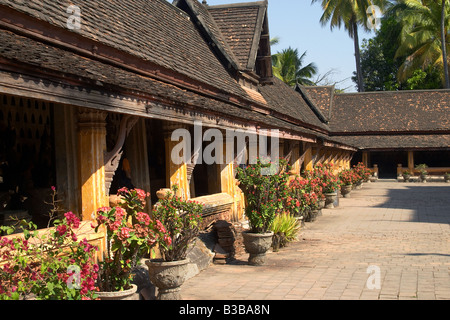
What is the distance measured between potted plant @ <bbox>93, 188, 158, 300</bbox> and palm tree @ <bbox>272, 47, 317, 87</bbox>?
49.3 m

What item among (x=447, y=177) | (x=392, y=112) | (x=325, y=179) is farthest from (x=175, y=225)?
(x=392, y=112)

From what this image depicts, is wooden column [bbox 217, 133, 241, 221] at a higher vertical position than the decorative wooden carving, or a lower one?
lower

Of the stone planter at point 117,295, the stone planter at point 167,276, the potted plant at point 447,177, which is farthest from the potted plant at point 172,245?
the potted plant at point 447,177

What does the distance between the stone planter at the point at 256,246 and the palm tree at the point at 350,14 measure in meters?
43.4

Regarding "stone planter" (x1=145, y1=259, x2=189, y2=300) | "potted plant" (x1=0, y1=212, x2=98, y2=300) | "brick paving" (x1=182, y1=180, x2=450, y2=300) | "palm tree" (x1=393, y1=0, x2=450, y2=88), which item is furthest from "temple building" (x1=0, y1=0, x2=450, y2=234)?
"palm tree" (x1=393, y1=0, x2=450, y2=88)

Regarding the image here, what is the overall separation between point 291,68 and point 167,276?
166 feet

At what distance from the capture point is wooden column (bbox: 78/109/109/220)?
694 centimetres

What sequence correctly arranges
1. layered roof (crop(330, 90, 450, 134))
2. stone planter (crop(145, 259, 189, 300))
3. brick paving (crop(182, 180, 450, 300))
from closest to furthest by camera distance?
stone planter (crop(145, 259, 189, 300)), brick paving (crop(182, 180, 450, 300)), layered roof (crop(330, 90, 450, 134))

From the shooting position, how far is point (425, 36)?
47.1 m

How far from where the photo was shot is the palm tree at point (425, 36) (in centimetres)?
4634

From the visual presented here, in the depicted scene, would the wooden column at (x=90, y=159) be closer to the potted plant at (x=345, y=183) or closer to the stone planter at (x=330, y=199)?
the stone planter at (x=330, y=199)

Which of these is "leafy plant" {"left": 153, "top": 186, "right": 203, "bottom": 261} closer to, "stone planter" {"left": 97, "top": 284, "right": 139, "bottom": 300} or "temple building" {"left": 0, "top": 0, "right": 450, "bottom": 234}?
"temple building" {"left": 0, "top": 0, "right": 450, "bottom": 234}

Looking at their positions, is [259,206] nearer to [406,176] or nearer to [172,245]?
[172,245]
